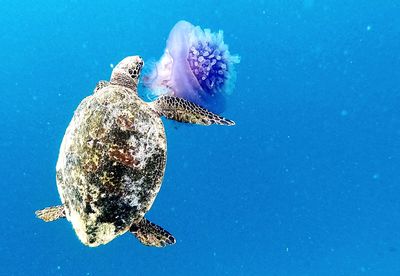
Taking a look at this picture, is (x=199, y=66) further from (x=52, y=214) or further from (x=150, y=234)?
(x=52, y=214)

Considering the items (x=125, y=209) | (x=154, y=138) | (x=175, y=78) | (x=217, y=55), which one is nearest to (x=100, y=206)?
(x=125, y=209)

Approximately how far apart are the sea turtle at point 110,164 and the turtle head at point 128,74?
25 centimetres

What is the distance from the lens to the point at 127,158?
3.05 meters

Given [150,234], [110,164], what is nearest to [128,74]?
[110,164]

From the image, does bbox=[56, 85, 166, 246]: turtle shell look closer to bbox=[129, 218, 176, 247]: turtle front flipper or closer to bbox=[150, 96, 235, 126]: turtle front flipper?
bbox=[129, 218, 176, 247]: turtle front flipper

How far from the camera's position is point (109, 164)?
300 cm

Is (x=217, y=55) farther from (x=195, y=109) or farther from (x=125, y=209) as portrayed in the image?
(x=125, y=209)

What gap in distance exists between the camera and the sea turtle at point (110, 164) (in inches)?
118

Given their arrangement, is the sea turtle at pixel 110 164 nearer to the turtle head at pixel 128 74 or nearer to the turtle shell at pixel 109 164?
the turtle shell at pixel 109 164

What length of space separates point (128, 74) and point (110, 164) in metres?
1.06

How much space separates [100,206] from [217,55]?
1839 millimetres

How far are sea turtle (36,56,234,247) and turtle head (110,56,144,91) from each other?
251 mm

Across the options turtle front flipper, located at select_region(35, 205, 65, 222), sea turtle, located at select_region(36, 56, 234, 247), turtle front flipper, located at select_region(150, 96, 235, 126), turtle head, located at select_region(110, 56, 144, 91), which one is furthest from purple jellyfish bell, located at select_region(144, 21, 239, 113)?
turtle front flipper, located at select_region(35, 205, 65, 222)

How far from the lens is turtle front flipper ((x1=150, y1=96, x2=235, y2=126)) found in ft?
12.1
